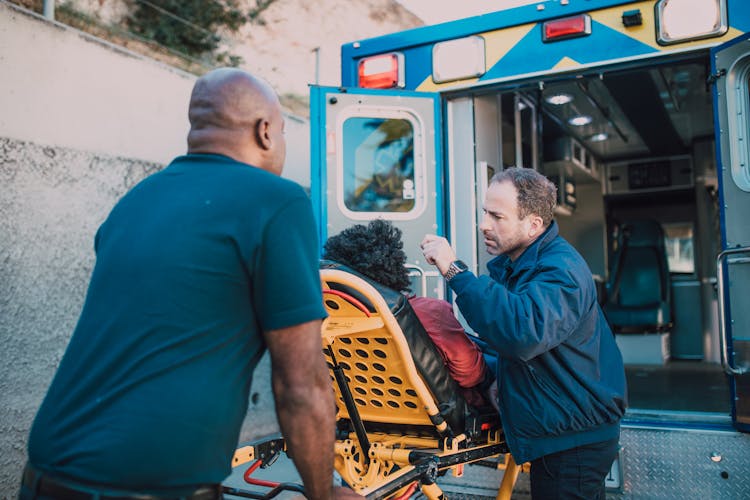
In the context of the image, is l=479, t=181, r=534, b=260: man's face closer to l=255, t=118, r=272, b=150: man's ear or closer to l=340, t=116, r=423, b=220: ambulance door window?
l=255, t=118, r=272, b=150: man's ear

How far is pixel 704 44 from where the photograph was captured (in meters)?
3.31

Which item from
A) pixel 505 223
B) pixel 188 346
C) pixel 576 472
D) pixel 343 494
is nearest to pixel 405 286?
pixel 505 223

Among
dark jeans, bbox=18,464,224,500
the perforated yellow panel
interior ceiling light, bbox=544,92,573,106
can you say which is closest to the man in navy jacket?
the perforated yellow panel

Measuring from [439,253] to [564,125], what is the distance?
4.77 meters

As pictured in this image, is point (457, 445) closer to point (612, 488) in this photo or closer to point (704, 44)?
point (612, 488)

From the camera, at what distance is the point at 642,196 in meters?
8.21

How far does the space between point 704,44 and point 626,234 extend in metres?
4.60

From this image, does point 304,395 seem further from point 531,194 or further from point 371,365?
point 531,194

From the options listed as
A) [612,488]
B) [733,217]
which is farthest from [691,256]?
[612,488]

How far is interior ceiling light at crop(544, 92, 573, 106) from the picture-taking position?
5398mm

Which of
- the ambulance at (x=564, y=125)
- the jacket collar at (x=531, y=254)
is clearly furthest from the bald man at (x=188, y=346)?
the ambulance at (x=564, y=125)

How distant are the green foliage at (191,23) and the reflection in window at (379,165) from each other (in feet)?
16.6

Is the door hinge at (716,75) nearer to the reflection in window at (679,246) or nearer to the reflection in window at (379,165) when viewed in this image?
the reflection in window at (379,165)

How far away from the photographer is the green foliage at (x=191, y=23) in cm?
846
